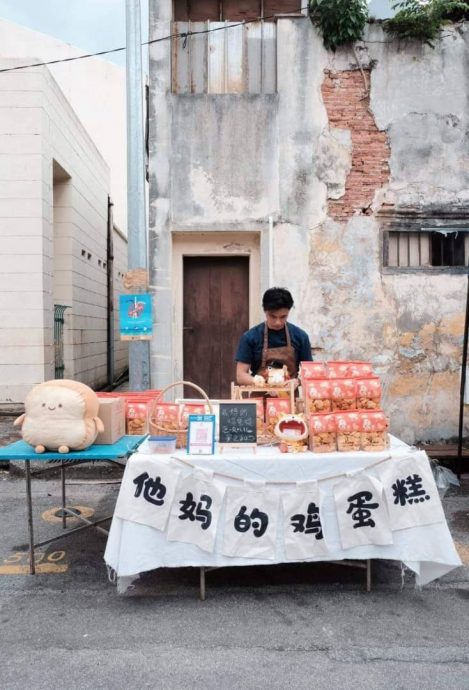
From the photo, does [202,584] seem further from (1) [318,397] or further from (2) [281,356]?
(2) [281,356]

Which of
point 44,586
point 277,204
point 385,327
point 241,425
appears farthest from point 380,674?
point 277,204

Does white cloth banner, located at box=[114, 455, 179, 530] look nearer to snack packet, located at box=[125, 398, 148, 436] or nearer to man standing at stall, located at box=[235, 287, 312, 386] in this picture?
snack packet, located at box=[125, 398, 148, 436]

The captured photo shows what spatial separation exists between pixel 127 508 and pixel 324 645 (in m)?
1.40

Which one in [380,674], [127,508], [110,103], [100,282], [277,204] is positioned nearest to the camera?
[380,674]

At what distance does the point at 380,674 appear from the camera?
119 inches

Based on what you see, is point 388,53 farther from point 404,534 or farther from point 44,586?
point 44,586

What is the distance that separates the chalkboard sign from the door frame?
3878mm

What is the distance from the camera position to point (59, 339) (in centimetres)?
1160

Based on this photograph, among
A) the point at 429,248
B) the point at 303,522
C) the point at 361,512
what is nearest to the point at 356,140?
the point at 429,248

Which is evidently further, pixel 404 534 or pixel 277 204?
pixel 277 204

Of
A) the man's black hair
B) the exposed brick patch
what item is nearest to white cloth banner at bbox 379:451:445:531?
the man's black hair

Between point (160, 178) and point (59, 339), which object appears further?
point (59, 339)

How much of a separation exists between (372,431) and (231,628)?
150 centimetres

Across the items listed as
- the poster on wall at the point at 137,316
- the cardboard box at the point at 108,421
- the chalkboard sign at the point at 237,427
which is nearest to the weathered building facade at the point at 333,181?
the poster on wall at the point at 137,316
